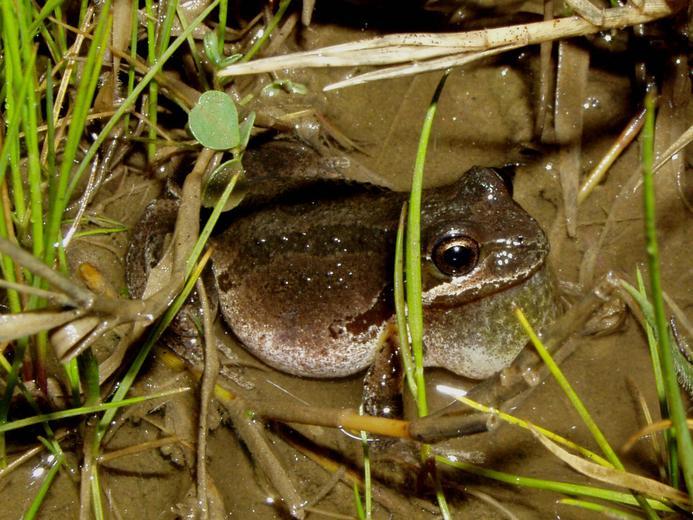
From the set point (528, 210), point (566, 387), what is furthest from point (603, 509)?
point (528, 210)

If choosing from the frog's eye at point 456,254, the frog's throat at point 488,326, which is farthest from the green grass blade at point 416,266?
the frog's throat at point 488,326

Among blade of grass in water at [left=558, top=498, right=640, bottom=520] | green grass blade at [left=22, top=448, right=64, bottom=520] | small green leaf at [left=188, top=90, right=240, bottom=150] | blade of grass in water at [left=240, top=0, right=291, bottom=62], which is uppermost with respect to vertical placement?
blade of grass in water at [left=240, top=0, right=291, bottom=62]

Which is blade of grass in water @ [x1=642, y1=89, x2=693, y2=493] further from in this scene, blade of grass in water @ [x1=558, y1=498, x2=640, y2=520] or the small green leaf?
the small green leaf

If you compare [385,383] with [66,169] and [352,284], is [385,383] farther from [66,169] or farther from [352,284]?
[66,169]

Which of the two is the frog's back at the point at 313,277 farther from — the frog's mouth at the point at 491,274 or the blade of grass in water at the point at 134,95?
the blade of grass in water at the point at 134,95

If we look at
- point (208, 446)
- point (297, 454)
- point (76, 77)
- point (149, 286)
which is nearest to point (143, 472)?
point (208, 446)

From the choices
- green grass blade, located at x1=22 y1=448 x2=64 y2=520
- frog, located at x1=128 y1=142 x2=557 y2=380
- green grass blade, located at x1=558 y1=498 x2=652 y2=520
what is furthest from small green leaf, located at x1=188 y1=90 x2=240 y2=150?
green grass blade, located at x1=558 y1=498 x2=652 y2=520

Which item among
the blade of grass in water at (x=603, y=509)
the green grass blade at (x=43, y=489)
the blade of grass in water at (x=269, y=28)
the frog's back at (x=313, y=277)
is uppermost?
the blade of grass in water at (x=269, y=28)
